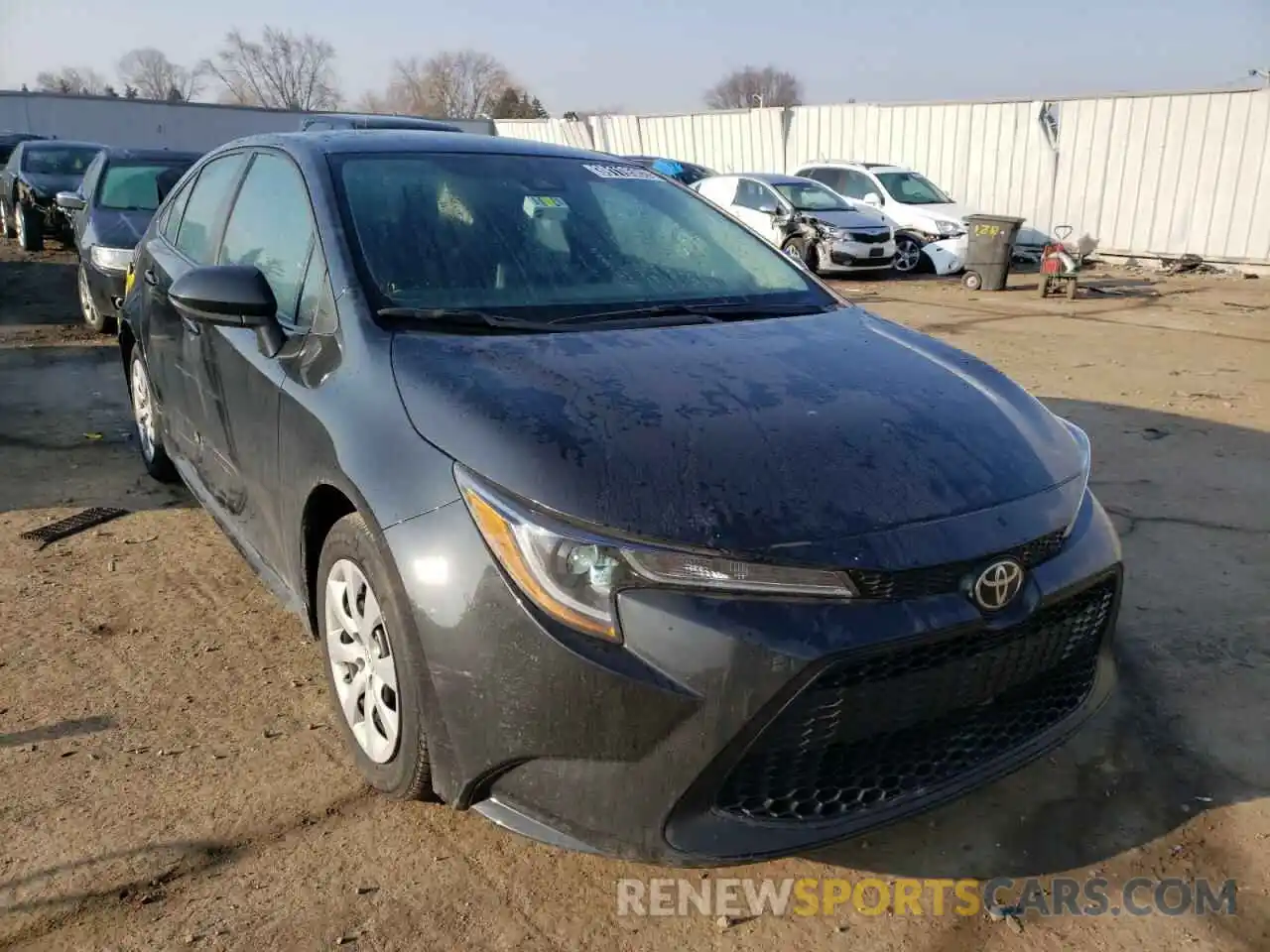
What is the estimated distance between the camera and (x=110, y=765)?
8.61 ft

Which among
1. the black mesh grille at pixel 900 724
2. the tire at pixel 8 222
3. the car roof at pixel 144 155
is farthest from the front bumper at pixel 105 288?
the tire at pixel 8 222

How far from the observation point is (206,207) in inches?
151

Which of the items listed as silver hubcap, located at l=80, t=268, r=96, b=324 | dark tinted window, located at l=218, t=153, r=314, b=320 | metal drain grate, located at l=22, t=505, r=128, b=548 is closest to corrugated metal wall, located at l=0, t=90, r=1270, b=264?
silver hubcap, located at l=80, t=268, r=96, b=324

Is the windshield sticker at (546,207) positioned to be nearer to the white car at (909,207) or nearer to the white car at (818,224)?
the white car at (818,224)

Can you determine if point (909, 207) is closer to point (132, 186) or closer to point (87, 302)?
point (132, 186)

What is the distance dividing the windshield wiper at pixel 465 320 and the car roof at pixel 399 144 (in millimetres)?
839

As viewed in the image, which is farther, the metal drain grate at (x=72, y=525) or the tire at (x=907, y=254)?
the tire at (x=907, y=254)

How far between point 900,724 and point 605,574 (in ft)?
2.26

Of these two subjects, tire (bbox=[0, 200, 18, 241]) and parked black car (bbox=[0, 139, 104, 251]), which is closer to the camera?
parked black car (bbox=[0, 139, 104, 251])

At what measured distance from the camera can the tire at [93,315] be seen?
808cm

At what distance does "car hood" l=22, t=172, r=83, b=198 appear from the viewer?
Result: 523 inches

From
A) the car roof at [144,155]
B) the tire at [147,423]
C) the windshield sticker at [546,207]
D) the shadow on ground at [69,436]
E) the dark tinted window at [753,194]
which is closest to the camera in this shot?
the windshield sticker at [546,207]

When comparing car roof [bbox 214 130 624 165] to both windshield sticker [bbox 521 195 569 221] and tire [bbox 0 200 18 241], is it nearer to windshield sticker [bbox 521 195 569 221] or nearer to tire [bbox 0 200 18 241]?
→ windshield sticker [bbox 521 195 569 221]

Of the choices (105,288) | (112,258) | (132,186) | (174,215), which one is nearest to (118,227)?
(112,258)
